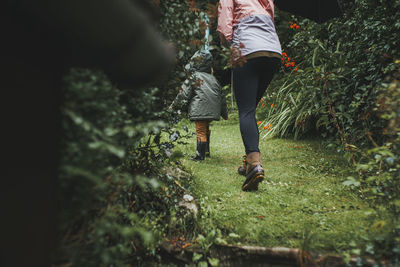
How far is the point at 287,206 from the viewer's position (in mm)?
2137

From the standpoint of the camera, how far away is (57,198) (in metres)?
0.91

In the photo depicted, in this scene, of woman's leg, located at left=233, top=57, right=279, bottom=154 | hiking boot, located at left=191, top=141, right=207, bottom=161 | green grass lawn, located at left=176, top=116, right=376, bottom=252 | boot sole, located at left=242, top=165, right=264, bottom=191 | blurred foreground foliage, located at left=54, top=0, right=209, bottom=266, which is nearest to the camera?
blurred foreground foliage, located at left=54, top=0, right=209, bottom=266

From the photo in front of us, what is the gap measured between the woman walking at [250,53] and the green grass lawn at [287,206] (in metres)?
0.29

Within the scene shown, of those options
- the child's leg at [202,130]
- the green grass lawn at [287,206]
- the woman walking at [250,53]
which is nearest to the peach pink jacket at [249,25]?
the woman walking at [250,53]

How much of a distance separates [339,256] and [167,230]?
1016 mm

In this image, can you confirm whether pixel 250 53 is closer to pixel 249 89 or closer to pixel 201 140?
pixel 249 89

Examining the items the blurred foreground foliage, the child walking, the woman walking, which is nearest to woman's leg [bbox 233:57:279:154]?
the woman walking

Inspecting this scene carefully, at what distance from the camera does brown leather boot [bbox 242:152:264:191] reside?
2367 mm

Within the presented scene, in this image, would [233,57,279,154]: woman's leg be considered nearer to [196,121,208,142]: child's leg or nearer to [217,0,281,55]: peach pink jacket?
[217,0,281,55]: peach pink jacket

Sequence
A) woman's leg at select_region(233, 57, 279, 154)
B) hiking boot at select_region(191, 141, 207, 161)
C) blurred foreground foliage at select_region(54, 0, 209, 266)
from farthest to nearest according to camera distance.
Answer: hiking boot at select_region(191, 141, 207, 161) < woman's leg at select_region(233, 57, 279, 154) < blurred foreground foliage at select_region(54, 0, 209, 266)

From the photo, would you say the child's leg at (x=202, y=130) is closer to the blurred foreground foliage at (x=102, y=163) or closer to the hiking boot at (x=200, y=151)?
the hiking boot at (x=200, y=151)

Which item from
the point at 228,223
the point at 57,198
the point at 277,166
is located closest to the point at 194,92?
the point at 277,166

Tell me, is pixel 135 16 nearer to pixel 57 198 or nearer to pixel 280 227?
pixel 57 198

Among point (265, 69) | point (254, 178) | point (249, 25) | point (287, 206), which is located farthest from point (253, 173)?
point (249, 25)
